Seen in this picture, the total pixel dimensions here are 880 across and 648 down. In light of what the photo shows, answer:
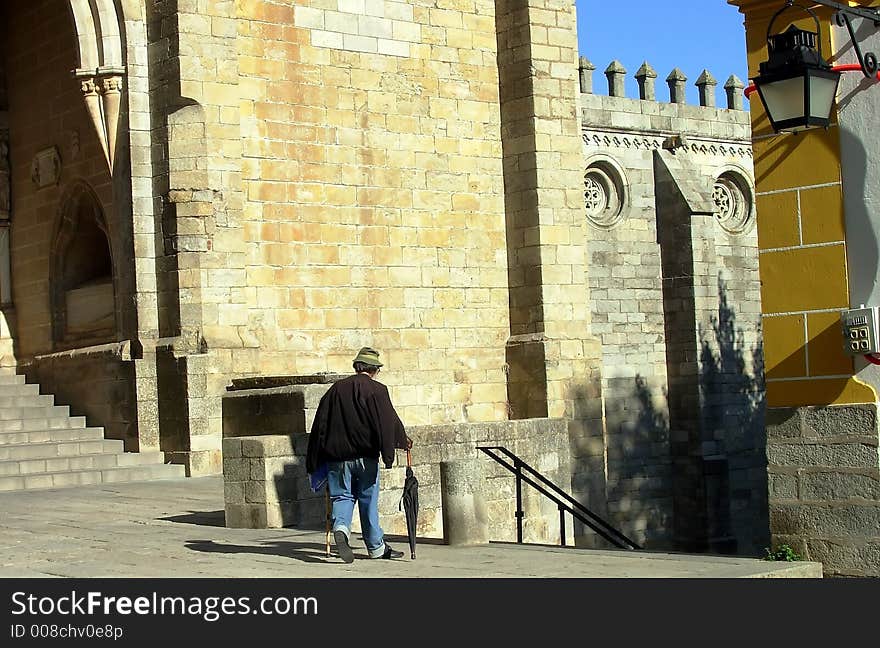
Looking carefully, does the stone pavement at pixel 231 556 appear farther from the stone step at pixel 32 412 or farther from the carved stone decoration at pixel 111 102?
the carved stone decoration at pixel 111 102

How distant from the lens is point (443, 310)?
1892cm

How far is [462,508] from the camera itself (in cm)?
1052

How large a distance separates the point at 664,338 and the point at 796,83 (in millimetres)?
19330

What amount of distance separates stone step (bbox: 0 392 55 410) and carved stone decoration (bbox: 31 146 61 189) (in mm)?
2873

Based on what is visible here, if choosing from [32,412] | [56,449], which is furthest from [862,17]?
[32,412]

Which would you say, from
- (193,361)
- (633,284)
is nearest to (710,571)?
(193,361)

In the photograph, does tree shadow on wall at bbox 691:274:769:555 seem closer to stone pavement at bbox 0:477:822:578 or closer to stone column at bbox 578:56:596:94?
stone column at bbox 578:56:596:94

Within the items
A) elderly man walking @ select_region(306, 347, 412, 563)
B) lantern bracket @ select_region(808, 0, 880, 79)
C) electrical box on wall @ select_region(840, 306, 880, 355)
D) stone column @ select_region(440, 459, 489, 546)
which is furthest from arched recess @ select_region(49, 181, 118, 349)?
lantern bracket @ select_region(808, 0, 880, 79)

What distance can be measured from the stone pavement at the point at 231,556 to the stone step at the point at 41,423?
13.5 ft

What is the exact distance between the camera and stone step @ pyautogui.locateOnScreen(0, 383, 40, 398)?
712 inches

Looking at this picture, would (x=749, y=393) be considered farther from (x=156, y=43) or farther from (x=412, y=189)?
(x=156, y=43)

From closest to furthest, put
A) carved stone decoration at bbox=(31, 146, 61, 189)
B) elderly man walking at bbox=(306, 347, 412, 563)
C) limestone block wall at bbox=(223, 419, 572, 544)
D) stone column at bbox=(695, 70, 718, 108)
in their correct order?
elderly man walking at bbox=(306, 347, 412, 563), limestone block wall at bbox=(223, 419, 572, 544), carved stone decoration at bbox=(31, 146, 61, 189), stone column at bbox=(695, 70, 718, 108)

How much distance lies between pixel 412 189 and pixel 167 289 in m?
3.89

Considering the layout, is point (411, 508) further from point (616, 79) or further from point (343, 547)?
point (616, 79)
